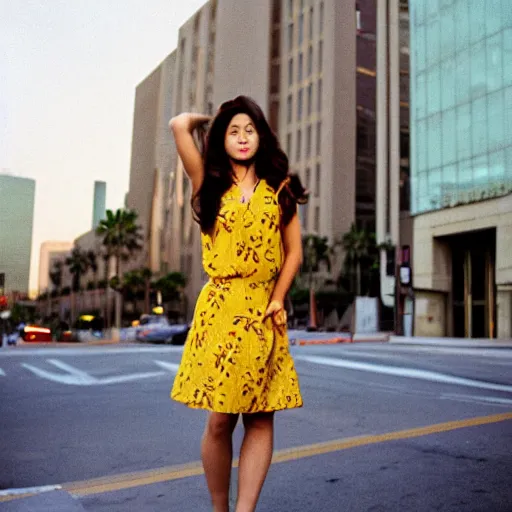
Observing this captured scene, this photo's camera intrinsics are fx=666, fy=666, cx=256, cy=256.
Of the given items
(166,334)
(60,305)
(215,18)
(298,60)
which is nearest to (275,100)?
(298,60)

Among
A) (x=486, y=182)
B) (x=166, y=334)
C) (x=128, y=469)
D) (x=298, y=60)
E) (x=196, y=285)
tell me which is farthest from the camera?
(x=196, y=285)

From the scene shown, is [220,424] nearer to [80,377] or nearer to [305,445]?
[305,445]

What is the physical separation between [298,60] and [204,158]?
101m

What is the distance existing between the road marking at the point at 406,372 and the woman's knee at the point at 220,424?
663 centimetres

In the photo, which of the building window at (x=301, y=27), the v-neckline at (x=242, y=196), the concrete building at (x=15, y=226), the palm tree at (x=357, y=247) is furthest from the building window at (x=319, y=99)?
the v-neckline at (x=242, y=196)

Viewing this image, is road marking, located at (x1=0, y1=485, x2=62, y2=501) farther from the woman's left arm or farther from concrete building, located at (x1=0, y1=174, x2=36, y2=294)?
concrete building, located at (x1=0, y1=174, x2=36, y2=294)

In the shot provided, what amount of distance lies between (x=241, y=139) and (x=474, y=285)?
4215 centimetres

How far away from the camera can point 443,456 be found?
4262 mm

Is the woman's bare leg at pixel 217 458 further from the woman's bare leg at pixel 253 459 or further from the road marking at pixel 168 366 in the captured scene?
the road marking at pixel 168 366

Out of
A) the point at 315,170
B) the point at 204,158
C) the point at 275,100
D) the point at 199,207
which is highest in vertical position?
the point at 275,100

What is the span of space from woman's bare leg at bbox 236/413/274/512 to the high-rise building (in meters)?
36.7

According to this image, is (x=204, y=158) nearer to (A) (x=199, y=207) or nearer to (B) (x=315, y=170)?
(A) (x=199, y=207)

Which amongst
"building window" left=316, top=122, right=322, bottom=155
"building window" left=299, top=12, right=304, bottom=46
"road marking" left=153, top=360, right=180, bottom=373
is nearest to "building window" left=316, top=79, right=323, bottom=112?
"building window" left=316, top=122, right=322, bottom=155

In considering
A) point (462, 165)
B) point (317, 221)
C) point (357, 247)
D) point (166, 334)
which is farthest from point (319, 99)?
point (166, 334)
